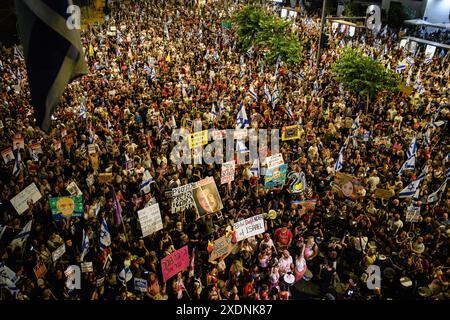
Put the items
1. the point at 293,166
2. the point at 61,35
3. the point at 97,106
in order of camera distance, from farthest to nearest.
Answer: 1. the point at 97,106
2. the point at 293,166
3. the point at 61,35

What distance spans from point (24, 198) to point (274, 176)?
7105 mm

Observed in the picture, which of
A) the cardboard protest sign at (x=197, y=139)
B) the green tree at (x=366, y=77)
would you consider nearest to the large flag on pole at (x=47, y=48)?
the cardboard protest sign at (x=197, y=139)

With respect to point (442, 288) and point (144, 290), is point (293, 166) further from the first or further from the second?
point (144, 290)

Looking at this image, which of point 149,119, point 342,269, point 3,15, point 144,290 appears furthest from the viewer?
point 3,15

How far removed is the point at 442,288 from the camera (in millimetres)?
7891

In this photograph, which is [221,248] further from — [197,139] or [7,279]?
[197,139]

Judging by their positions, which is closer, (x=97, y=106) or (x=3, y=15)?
(x=97, y=106)

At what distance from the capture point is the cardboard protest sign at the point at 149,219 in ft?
27.8

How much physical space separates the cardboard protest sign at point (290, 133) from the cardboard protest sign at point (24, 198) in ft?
28.9

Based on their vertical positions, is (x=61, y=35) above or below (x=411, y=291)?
above

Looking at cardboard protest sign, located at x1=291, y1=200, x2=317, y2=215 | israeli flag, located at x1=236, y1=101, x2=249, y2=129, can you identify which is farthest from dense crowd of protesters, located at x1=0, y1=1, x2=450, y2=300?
israeli flag, located at x1=236, y1=101, x2=249, y2=129

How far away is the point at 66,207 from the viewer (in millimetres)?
9188

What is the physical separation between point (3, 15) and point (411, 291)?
3446 centimetres

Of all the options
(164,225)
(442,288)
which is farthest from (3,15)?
(442,288)
